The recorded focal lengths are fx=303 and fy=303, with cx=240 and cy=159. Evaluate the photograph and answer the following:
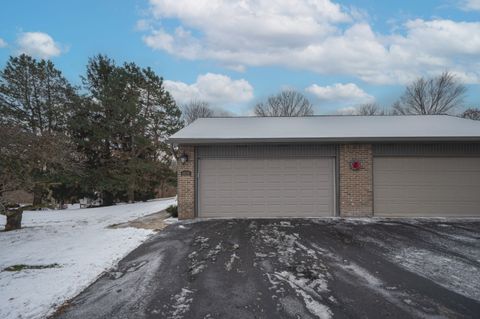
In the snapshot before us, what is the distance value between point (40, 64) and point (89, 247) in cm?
1416

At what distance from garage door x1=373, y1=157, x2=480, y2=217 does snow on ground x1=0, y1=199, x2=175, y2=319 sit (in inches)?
306

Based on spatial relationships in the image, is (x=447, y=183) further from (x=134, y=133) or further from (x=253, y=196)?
(x=134, y=133)

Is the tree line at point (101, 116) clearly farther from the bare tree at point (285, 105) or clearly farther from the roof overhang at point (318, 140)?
the bare tree at point (285, 105)

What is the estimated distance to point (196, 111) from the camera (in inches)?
1506

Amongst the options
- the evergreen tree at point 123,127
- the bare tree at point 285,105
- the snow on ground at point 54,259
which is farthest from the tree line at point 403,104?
the snow on ground at point 54,259

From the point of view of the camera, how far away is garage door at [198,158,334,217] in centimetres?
1017

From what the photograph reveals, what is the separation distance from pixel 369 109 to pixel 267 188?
31.9 m

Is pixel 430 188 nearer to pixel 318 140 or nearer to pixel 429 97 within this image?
pixel 318 140

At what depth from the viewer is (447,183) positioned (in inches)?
398

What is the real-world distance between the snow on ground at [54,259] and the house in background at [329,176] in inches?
116

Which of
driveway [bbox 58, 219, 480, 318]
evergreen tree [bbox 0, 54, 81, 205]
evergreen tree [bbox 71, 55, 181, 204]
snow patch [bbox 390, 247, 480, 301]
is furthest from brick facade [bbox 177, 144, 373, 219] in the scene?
evergreen tree [bbox 0, 54, 81, 205]

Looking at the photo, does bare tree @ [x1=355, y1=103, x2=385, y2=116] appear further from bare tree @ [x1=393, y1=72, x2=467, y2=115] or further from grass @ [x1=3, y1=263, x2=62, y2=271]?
grass @ [x1=3, y1=263, x2=62, y2=271]

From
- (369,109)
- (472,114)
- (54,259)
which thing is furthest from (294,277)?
(369,109)

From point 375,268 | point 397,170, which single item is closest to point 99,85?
point 397,170
